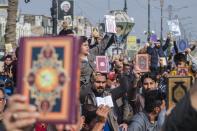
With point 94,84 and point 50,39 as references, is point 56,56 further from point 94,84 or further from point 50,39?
point 94,84

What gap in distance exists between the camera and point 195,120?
4.84ft

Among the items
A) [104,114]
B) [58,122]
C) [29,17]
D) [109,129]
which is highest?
[29,17]

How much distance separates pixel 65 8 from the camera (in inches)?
738

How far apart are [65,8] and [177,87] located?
52.5ft

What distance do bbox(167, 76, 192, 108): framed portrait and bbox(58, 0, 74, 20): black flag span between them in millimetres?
15584

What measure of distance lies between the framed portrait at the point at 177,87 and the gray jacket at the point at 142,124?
2.01 metres

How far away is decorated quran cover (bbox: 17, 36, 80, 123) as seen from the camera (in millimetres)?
2104

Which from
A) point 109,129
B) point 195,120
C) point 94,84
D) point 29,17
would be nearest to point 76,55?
point 195,120

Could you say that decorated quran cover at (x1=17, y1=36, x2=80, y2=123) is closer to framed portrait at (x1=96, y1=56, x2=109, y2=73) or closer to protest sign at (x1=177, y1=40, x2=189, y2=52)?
framed portrait at (x1=96, y1=56, x2=109, y2=73)

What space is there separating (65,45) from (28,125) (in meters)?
0.45

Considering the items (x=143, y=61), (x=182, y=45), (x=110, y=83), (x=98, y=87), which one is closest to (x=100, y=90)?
(x=98, y=87)

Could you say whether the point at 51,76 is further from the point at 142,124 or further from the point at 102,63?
the point at 102,63

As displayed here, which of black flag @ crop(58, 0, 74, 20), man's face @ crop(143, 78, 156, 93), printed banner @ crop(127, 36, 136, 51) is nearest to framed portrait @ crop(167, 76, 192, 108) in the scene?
man's face @ crop(143, 78, 156, 93)

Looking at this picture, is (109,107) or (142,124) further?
(142,124)
